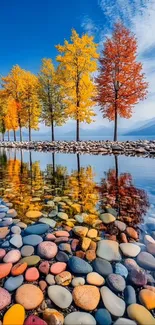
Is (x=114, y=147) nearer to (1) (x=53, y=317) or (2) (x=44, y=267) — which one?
(2) (x=44, y=267)

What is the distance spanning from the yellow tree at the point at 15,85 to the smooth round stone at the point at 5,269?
31115mm

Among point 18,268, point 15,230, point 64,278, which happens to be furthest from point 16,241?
point 64,278

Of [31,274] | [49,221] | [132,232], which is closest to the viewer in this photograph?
[31,274]

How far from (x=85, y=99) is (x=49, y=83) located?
7406 millimetres

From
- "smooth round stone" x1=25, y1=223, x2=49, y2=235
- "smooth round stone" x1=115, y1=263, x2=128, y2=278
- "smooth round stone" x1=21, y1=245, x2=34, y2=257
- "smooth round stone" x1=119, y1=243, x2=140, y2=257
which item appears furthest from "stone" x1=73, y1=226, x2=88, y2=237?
"smooth round stone" x1=115, y1=263, x2=128, y2=278

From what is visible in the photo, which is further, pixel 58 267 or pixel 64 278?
pixel 58 267

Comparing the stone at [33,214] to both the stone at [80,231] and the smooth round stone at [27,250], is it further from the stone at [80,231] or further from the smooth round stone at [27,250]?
the smooth round stone at [27,250]

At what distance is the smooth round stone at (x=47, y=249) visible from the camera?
2.79 metres

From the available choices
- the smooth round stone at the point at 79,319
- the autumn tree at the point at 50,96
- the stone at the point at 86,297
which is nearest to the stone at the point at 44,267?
the stone at the point at 86,297

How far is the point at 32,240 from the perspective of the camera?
3.12m

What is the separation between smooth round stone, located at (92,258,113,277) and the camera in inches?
96.7

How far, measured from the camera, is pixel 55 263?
2.62 meters

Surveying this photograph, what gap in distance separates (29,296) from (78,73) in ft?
72.7

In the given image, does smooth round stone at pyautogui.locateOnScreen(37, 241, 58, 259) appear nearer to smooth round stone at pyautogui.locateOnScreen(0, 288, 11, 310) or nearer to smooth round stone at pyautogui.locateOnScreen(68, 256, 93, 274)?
smooth round stone at pyautogui.locateOnScreen(68, 256, 93, 274)
